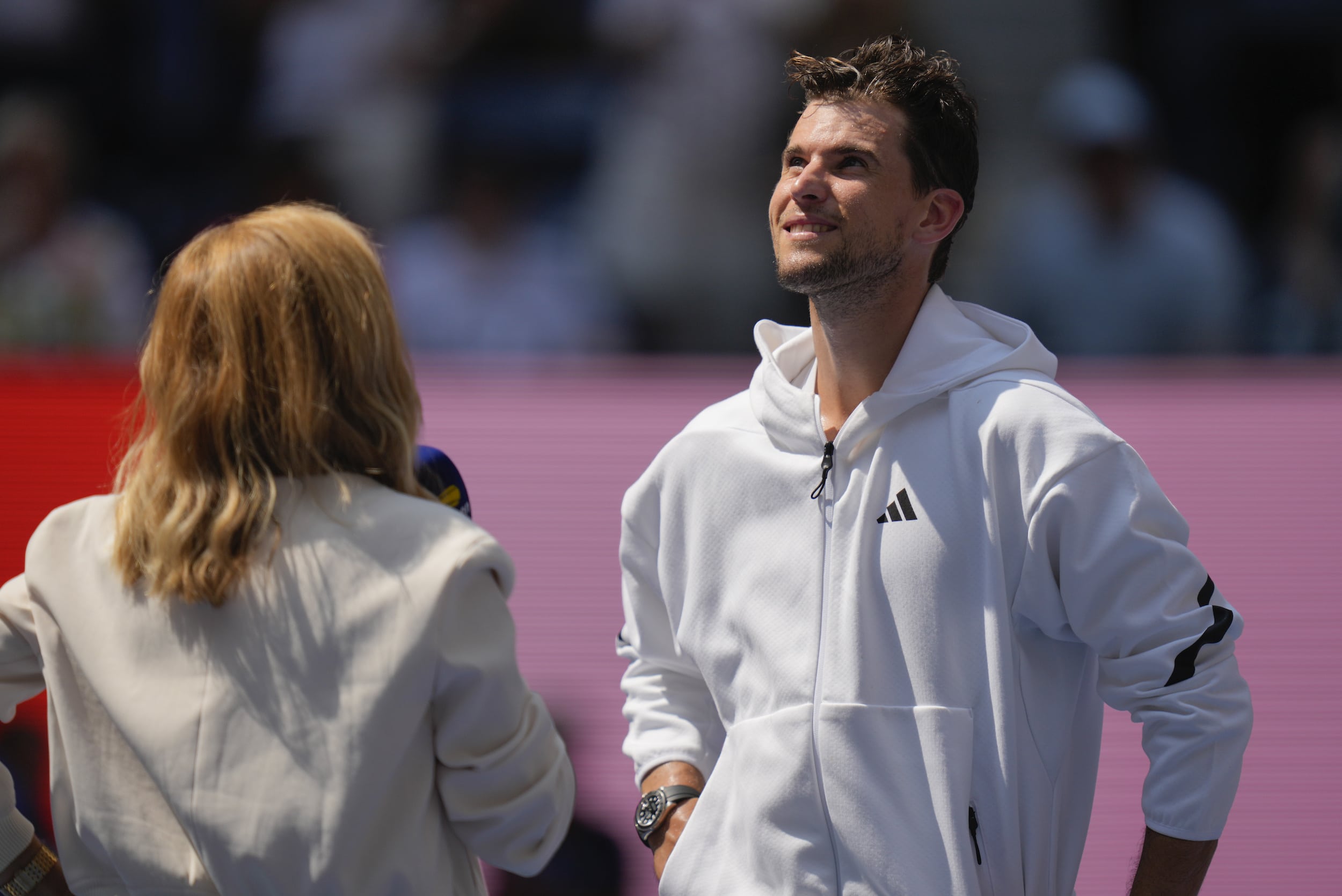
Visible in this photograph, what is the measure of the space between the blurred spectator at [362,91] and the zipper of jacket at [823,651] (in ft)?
14.4

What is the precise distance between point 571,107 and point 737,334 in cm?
151

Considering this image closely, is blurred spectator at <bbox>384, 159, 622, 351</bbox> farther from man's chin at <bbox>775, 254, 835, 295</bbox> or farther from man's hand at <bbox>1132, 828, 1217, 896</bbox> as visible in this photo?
man's hand at <bbox>1132, 828, 1217, 896</bbox>

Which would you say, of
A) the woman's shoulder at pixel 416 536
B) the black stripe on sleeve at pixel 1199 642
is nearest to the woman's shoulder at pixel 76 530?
the woman's shoulder at pixel 416 536

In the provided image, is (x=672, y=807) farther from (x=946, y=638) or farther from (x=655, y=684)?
(x=946, y=638)

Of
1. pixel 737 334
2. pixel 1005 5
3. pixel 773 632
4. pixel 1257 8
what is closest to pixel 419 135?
pixel 737 334

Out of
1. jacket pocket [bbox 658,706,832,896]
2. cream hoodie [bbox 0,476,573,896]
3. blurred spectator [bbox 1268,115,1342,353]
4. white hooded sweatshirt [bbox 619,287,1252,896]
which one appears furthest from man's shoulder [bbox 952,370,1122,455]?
blurred spectator [bbox 1268,115,1342,353]

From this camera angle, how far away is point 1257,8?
606 centimetres

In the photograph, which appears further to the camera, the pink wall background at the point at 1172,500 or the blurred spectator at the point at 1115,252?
the blurred spectator at the point at 1115,252

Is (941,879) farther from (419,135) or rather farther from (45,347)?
(419,135)

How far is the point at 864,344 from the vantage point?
6.90ft

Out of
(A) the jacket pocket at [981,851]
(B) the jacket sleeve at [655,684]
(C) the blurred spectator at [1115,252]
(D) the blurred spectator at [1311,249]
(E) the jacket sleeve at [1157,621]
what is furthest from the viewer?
(D) the blurred spectator at [1311,249]

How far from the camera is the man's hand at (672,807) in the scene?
7.17 feet

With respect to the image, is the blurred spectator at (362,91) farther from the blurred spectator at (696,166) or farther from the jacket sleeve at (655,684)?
the jacket sleeve at (655,684)

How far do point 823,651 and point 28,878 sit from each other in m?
1.13
